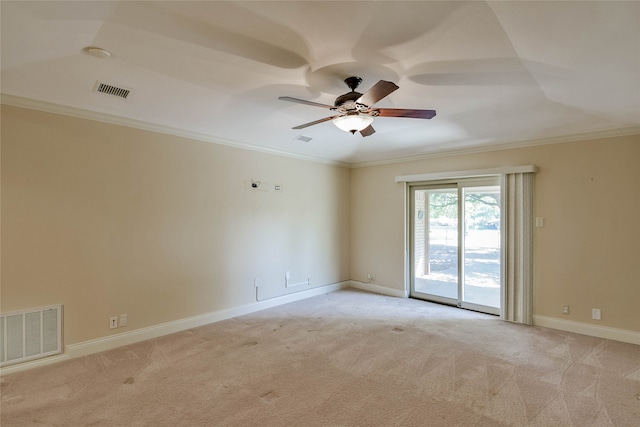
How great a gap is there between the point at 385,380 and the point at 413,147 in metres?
3.60

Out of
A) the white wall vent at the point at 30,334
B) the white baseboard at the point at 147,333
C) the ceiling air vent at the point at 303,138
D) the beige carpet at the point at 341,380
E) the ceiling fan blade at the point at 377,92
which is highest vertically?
the ceiling air vent at the point at 303,138

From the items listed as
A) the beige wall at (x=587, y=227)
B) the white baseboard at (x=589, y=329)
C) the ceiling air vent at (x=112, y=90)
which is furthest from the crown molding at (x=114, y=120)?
the white baseboard at (x=589, y=329)

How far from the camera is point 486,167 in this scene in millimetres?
4918

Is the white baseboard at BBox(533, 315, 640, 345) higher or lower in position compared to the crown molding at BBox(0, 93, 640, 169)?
lower

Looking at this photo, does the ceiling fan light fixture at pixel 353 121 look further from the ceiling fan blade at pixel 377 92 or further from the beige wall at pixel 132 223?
the beige wall at pixel 132 223

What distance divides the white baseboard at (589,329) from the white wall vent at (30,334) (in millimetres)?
5729

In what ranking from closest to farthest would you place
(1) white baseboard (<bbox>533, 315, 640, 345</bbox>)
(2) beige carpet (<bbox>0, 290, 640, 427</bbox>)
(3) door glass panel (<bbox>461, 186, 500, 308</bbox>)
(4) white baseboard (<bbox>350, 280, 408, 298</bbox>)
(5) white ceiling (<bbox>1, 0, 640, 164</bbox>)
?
(5) white ceiling (<bbox>1, 0, 640, 164</bbox>), (2) beige carpet (<bbox>0, 290, 640, 427</bbox>), (1) white baseboard (<bbox>533, 315, 640, 345</bbox>), (3) door glass panel (<bbox>461, 186, 500, 308</bbox>), (4) white baseboard (<bbox>350, 280, 408, 298</bbox>)

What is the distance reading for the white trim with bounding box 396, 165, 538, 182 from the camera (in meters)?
4.46

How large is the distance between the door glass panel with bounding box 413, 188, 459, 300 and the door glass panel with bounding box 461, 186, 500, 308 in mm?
207

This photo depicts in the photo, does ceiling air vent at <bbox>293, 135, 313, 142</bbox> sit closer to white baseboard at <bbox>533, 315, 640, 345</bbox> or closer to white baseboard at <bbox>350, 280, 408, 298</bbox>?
white baseboard at <bbox>350, 280, 408, 298</bbox>

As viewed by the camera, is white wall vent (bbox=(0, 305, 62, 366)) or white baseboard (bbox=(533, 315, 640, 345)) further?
white baseboard (bbox=(533, 315, 640, 345))

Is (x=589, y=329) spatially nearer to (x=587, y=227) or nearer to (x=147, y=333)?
(x=587, y=227)

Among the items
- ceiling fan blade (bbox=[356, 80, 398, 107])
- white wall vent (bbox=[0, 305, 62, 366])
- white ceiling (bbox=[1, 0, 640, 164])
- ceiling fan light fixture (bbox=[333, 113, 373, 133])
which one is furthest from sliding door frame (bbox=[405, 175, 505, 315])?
white wall vent (bbox=[0, 305, 62, 366])

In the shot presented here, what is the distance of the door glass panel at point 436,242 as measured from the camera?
17.9 ft
